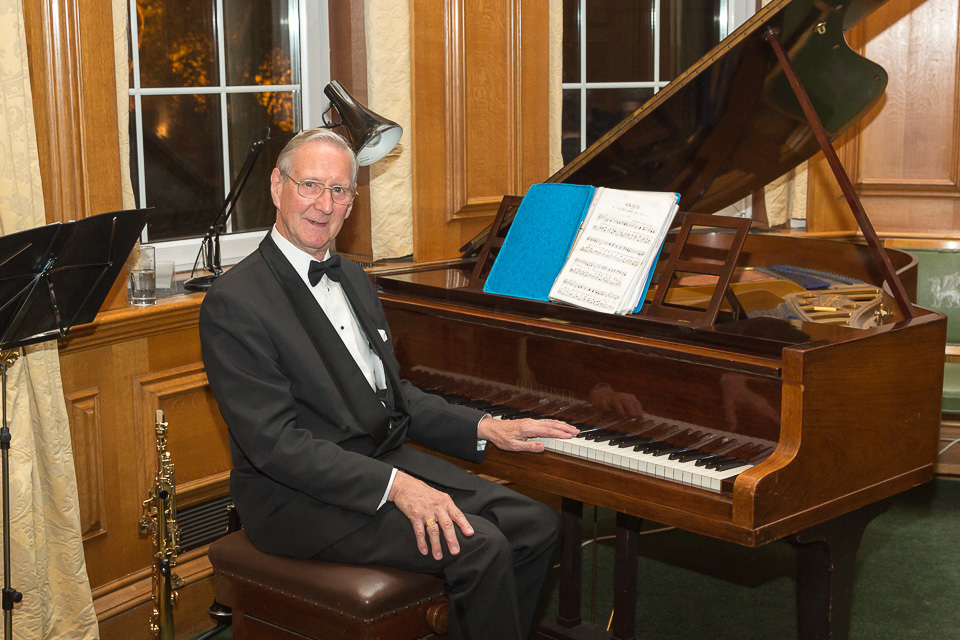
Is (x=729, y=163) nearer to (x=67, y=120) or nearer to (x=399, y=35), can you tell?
(x=399, y=35)

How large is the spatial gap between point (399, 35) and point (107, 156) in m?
1.17

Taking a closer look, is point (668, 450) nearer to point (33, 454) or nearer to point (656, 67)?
point (33, 454)

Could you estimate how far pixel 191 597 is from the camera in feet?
10.2

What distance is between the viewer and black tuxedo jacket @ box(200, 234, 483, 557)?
208cm

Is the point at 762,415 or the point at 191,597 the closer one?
the point at 762,415

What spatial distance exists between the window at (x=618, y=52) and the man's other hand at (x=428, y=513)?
272 cm

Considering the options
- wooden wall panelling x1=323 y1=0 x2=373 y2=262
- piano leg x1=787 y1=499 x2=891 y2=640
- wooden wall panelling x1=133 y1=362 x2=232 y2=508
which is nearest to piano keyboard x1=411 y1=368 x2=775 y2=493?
piano leg x1=787 y1=499 x2=891 y2=640

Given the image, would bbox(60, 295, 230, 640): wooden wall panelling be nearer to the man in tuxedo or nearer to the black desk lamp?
the black desk lamp

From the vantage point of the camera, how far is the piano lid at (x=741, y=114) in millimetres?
2531

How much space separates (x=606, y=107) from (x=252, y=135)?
1741 millimetres

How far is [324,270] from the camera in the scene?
7.43ft

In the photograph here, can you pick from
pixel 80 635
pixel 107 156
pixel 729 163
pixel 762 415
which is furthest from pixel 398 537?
pixel 729 163

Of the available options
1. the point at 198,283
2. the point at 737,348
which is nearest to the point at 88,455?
the point at 198,283

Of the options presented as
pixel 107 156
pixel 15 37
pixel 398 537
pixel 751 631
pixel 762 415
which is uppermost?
pixel 15 37
